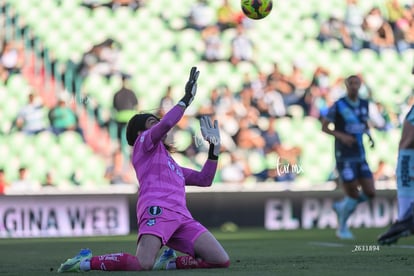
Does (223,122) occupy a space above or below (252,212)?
above

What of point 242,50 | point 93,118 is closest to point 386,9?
point 242,50

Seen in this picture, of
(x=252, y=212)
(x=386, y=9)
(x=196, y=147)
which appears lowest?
(x=252, y=212)

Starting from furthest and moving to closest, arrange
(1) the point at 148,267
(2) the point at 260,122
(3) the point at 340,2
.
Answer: (3) the point at 340,2 → (2) the point at 260,122 → (1) the point at 148,267

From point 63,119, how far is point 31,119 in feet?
1.54

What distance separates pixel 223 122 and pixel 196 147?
1.98 ft

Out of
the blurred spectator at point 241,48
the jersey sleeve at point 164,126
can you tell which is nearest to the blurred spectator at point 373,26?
the blurred spectator at point 241,48

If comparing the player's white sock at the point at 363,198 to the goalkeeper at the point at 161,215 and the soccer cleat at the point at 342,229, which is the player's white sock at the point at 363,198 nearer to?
the soccer cleat at the point at 342,229

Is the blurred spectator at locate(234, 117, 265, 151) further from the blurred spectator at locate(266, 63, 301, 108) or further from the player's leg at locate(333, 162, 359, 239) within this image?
the player's leg at locate(333, 162, 359, 239)

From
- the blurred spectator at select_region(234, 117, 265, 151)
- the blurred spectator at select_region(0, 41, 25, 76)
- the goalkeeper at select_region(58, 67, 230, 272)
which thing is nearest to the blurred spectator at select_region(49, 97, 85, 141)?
the blurred spectator at select_region(0, 41, 25, 76)

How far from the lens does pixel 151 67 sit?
15.4 meters

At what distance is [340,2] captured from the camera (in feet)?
55.1

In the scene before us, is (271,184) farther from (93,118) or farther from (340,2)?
(340,2)

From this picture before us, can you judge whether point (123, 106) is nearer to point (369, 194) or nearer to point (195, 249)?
point (369, 194)

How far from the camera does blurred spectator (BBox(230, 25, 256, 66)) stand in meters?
15.8
